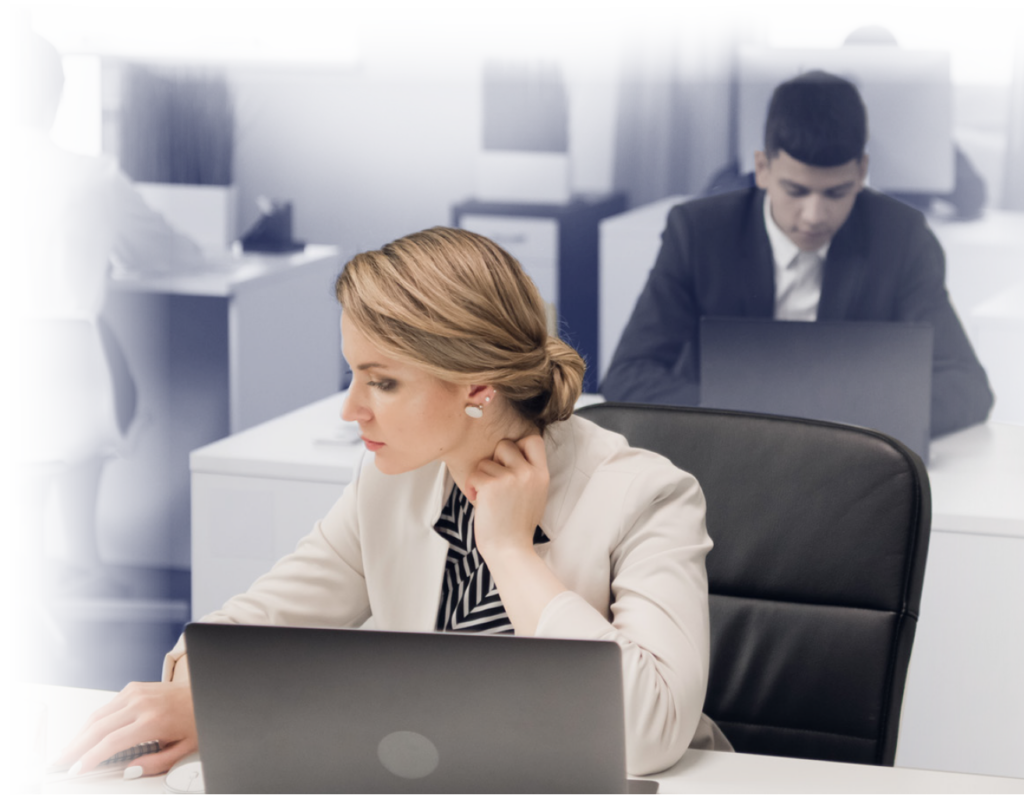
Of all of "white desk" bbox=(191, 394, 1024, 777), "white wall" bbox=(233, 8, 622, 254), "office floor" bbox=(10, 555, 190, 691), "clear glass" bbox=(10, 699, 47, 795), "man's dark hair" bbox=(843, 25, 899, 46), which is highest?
"man's dark hair" bbox=(843, 25, 899, 46)

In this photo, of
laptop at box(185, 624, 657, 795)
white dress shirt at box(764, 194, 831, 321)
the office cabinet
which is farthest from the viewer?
the office cabinet

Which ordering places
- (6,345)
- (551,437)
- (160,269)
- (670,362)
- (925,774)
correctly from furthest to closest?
(160,269)
(670,362)
(551,437)
(925,774)
(6,345)

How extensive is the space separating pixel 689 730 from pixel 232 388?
244 centimetres

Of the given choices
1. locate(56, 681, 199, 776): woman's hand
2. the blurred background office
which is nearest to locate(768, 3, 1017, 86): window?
the blurred background office

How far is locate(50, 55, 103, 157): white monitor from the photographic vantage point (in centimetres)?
333

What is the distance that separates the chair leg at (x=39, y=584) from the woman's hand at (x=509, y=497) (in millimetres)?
2119

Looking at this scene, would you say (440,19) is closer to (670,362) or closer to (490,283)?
(670,362)

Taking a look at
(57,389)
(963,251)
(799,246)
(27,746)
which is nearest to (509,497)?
(27,746)

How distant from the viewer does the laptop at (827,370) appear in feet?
6.68

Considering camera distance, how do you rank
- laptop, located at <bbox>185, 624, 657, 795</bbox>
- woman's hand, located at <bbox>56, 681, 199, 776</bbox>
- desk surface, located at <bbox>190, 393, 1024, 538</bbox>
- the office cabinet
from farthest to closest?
the office cabinet
desk surface, located at <bbox>190, 393, 1024, 538</bbox>
woman's hand, located at <bbox>56, 681, 199, 776</bbox>
laptop, located at <bbox>185, 624, 657, 795</bbox>

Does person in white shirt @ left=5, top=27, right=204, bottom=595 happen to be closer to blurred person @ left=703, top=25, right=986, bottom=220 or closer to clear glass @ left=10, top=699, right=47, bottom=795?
blurred person @ left=703, top=25, right=986, bottom=220

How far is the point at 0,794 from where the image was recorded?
64 centimetres

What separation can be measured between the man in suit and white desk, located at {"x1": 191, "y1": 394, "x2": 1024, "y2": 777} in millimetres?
809

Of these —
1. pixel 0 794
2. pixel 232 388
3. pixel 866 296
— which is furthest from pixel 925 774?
pixel 232 388
